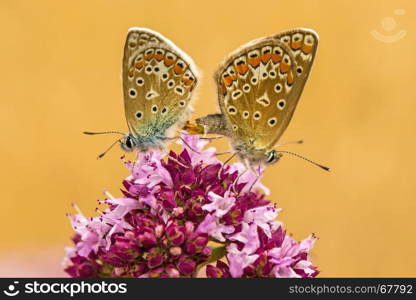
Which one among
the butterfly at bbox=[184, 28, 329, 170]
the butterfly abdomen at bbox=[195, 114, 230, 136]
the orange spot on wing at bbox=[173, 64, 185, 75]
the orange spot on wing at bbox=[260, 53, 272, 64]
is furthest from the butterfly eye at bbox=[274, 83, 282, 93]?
the orange spot on wing at bbox=[173, 64, 185, 75]

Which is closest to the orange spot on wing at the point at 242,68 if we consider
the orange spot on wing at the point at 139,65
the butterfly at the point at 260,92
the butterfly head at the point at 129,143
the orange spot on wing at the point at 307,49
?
the butterfly at the point at 260,92

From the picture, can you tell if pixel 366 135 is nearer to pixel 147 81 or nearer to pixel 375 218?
pixel 375 218

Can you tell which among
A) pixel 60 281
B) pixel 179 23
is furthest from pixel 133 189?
pixel 179 23

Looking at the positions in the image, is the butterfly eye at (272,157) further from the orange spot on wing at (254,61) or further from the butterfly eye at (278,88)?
the orange spot on wing at (254,61)

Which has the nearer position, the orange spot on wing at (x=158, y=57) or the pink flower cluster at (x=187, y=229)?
the pink flower cluster at (x=187, y=229)

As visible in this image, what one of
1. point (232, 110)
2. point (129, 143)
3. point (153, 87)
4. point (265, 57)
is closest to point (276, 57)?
point (265, 57)

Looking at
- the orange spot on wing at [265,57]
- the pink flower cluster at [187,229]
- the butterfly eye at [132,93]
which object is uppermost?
the orange spot on wing at [265,57]

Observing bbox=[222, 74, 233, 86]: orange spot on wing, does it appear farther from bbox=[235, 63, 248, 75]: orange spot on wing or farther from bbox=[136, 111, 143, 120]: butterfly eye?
bbox=[136, 111, 143, 120]: butterfly eye

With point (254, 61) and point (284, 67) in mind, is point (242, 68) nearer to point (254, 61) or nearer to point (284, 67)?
point (254, 61)

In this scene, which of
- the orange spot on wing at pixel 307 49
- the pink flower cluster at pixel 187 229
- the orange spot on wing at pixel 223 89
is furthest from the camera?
the orange spot on wing at pixel 223 89
